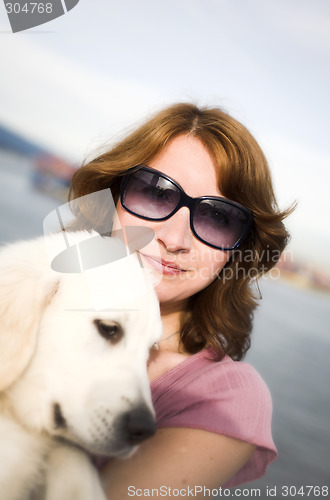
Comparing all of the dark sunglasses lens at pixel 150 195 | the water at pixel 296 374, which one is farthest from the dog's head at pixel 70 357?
the water at pixel 296 374

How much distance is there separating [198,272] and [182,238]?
8.0 inches

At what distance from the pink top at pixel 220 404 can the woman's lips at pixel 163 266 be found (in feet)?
1.04

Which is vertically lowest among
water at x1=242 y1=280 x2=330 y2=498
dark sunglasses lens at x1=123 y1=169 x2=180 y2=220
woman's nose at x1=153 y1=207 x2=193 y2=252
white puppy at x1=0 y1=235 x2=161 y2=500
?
water at x1=242 y1=280 x2=330 y2=498

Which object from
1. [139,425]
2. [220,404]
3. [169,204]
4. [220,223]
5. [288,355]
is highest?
[169,204]

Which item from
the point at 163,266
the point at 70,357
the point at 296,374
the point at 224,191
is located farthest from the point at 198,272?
the point at 296,374

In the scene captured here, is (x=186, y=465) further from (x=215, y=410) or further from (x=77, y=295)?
(x=77, y=295)

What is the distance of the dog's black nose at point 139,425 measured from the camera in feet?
3.70

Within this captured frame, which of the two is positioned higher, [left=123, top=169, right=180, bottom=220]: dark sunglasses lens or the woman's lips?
[left=123, top=169, right=180, bottom=220]: dark sunglasses lens

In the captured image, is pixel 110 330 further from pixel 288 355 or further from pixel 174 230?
pixel 288 355

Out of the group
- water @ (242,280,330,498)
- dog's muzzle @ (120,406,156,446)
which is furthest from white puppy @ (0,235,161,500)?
water @ (242,280,330,498)

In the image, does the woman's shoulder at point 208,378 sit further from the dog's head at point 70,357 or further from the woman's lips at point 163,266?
the woman's lips at point 163,266

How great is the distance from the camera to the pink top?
4.39 ft

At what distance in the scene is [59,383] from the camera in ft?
3.75

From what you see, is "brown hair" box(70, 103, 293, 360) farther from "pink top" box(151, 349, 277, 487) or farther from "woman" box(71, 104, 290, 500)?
"pink top" box(151, 349, 277, 487)
